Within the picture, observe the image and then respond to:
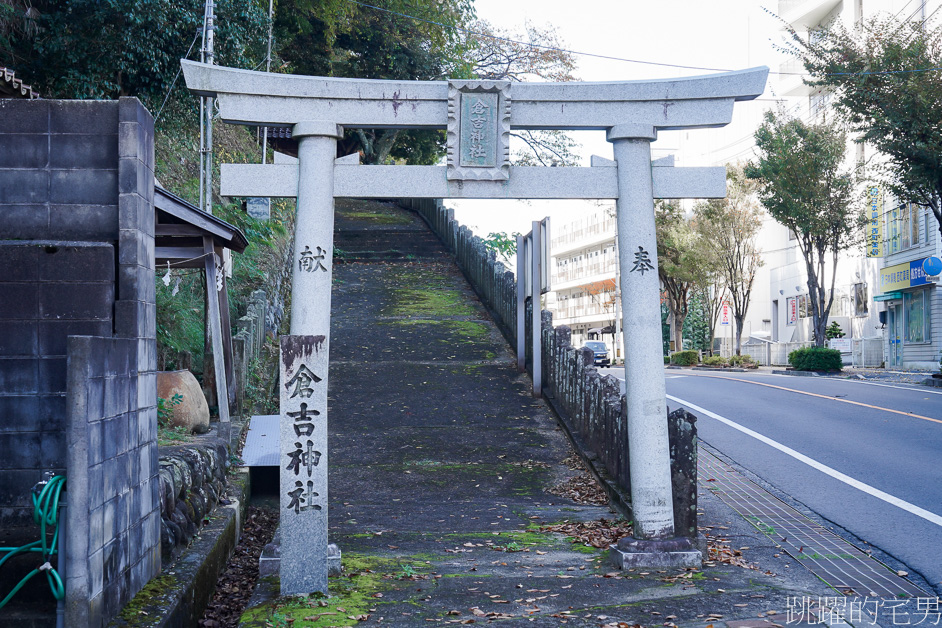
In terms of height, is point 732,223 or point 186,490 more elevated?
point 732,223

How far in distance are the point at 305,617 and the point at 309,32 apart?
24175 millimetres

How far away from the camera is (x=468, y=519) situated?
8242 millimetres

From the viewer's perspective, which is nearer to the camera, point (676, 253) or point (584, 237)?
point (676, 253)

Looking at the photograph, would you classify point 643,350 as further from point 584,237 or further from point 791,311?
point 584,237

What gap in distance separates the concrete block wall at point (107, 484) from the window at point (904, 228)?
3181 centimetres

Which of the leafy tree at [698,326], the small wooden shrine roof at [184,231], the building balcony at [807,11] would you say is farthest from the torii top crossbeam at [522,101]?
the leafy tree at [698,326]

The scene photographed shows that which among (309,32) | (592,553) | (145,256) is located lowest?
(592,553)

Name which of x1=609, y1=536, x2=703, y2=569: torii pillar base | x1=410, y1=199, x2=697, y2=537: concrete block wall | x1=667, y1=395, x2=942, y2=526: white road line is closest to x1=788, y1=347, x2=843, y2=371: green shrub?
x1=667, y1=395, x2=942, y2=526: white road line

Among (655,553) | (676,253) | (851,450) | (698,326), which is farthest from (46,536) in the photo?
(698,326)

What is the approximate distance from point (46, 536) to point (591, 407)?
21.9 feet

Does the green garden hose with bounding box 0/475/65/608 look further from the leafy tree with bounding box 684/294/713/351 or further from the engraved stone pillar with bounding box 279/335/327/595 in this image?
the leafy tree with bounding box 684/294/713/351

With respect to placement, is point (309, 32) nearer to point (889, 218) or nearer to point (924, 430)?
point (924, 430)

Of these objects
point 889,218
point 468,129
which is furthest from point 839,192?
point 468,129

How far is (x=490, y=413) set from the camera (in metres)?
12.1
